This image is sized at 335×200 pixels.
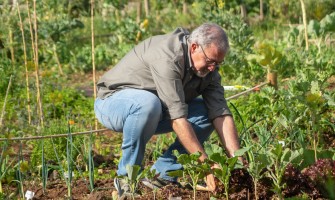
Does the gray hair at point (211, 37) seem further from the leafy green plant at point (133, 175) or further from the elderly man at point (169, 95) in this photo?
the leafy green plant at point (133, 175)

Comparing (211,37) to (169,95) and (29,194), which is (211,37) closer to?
(169,95)

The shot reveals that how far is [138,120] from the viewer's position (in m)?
4.27

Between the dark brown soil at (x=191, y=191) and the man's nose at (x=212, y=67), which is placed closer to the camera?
the dark brown soil at (x=191, y=191)

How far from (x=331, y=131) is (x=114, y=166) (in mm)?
1610

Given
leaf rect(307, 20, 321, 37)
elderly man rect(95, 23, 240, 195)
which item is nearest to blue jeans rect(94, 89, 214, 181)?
elderly man rect(95, 23, 240, 195)

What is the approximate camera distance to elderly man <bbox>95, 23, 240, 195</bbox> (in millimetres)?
4145

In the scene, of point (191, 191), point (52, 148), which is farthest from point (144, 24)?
point (191, 191)

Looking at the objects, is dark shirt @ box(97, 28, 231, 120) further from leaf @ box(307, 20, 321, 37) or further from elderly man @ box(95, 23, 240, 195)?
leaf @ box(307, 20, 321, 37)

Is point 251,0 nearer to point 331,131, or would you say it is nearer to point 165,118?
point 331,131

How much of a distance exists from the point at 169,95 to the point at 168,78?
9 cm

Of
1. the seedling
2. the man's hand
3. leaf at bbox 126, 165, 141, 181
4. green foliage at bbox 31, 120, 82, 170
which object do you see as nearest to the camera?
leaf at bbox 126, 165, 141, 181

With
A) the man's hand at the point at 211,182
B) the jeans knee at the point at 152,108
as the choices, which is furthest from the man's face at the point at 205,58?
the man's hand at the point at 211,182

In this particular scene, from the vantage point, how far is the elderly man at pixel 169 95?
4.14 metres

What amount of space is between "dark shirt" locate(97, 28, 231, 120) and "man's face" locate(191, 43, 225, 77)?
47mm
